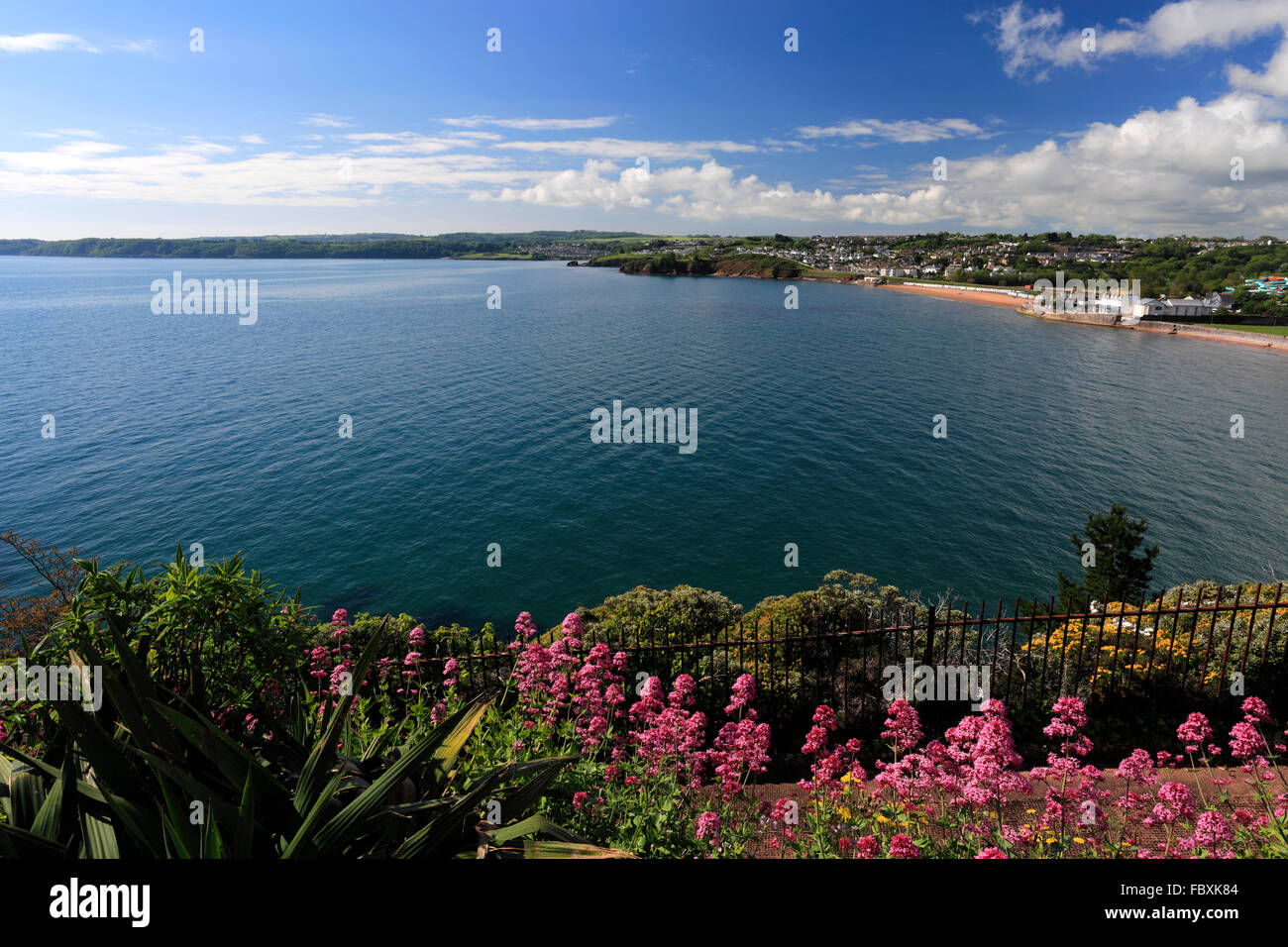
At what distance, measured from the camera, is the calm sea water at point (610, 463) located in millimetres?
23594

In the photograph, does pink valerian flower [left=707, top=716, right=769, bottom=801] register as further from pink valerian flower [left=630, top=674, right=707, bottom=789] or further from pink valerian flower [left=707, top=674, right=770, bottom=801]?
pink valerian flower [left=630, top=674, right=707, bottom=789]

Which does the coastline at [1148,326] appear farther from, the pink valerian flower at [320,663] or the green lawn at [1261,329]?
the pink valerian flower at [320,663]

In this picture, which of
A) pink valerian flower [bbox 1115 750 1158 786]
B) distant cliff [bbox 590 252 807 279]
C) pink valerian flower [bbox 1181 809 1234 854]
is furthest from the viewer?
distant cliff [bbox 590 252 807 279]

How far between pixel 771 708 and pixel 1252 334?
336 feet

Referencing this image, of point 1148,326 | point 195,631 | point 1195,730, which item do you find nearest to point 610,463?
point 195,631

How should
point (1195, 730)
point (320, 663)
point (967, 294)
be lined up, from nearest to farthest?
point (1195, 730) → point (320, 663) → point (967, 294)

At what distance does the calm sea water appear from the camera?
2359 cm

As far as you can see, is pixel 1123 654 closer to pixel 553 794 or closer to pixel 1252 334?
pixel 553 794

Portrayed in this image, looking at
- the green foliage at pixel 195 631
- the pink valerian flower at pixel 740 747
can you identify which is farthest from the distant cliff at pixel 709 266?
the green foliage at pixel 195 631

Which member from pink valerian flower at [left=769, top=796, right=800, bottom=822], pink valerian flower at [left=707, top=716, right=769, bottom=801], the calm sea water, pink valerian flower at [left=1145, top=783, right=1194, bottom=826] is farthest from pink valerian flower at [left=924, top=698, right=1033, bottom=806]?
the calm sea water

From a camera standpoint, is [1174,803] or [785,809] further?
[785,809]

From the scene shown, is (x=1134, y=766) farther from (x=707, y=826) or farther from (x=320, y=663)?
(x=320, y=663)

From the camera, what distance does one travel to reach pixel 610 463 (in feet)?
111

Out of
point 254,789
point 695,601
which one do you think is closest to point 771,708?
point 695,601
